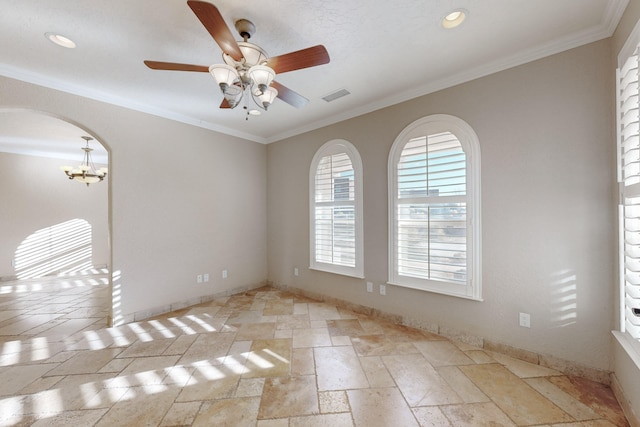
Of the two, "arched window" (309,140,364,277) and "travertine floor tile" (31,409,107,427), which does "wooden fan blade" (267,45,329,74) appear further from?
"travertine floor tile" (31,409,107,427)

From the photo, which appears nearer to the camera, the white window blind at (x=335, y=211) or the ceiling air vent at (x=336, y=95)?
the ceiling air vent at (x=336, y=95)

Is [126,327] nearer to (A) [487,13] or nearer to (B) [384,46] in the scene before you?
(B) [384,46]

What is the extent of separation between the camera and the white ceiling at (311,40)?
1.76 meters

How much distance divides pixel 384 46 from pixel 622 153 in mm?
2005

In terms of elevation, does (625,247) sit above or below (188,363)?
above

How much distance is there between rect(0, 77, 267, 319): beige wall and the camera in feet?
10.0

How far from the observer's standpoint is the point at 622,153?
181 cm

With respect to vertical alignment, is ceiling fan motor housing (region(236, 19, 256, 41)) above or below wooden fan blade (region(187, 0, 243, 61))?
above

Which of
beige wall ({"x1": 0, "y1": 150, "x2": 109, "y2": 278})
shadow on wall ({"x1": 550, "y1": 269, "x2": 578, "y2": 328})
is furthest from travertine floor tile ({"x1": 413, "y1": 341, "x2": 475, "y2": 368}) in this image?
beige wall ({"x1": 0, "y1": 150, "x2": 109, "y2": 278})

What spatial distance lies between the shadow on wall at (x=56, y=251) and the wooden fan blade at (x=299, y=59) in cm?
741

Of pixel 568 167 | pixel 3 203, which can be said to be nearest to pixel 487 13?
pixel 568 167

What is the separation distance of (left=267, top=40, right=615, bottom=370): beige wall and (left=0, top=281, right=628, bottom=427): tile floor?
345 mm

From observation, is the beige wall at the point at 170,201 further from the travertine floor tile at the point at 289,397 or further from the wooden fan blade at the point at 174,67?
the travertine floor tile at the point at 289,397

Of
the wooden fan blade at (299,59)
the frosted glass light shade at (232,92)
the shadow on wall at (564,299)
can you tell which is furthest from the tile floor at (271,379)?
the wooden fan blade at (299,59)
